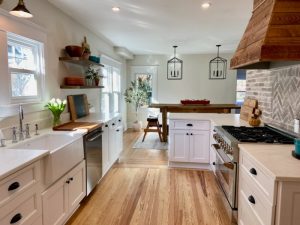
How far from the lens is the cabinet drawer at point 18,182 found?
1288 mm

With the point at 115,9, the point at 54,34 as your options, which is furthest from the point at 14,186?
the point at 115,9

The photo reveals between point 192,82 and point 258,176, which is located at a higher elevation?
point 192,82

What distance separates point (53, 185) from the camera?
1858mm

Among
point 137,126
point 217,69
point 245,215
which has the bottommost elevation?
point 137,126

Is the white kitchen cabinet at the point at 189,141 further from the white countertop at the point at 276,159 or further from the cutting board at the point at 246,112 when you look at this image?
the white countertop at the point at 276,159

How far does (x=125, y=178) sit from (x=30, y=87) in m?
1.82

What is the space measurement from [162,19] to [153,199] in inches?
103

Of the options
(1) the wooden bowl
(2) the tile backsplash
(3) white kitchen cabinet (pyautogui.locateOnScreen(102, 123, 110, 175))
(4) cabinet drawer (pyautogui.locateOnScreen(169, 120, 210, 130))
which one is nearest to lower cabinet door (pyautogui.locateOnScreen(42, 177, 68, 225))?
(3) white kitchen cabinet (pyautogui.locateOnScreen(102, 123, 110, 175))

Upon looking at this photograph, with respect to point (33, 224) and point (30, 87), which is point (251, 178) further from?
point (30, 87)

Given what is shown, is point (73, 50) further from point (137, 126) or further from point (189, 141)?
point (137, 126)

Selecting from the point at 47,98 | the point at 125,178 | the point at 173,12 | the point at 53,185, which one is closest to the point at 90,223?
the point at 53,185

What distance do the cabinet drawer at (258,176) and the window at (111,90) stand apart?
3740mm

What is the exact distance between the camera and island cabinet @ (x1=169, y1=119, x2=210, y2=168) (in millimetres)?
3557

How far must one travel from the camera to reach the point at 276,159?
59.6 inches
